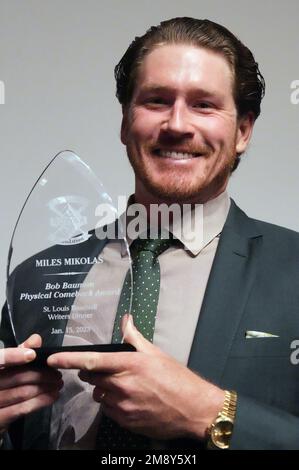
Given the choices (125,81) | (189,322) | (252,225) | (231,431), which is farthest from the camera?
(125,81)

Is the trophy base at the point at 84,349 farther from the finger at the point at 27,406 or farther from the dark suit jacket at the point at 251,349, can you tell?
the dark suit jacket at the point at 251,349

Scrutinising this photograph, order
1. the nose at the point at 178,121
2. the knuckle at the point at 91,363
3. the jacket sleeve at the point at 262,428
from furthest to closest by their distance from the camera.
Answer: the nose at the point at 178,121 < the jacket sleeve at the point at 262,428 < the knuckle at the point at 91,363

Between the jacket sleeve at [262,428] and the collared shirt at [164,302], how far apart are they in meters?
0.14

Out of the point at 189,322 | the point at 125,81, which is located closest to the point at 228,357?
the point at 189,322

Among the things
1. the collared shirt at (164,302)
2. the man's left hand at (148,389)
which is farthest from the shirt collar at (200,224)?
the man's left hand at (148,389)

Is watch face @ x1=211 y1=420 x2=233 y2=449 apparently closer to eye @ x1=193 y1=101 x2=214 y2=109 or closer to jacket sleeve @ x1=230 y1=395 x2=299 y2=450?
jacket sleeve @ x1=230 y1=395 x2=299 y2=450

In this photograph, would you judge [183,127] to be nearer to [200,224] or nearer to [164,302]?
[200,224]

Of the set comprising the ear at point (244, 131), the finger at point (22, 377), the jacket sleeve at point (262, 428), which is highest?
the ear at point (244, 131)

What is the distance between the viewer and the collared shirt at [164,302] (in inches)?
38.1
